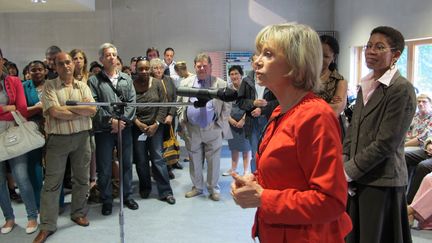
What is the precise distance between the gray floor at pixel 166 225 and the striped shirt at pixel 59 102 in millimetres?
860

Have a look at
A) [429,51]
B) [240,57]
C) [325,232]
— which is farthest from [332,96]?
[240,57]

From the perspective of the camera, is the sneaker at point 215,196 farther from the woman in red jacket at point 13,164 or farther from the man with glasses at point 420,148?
the man with glasses at point 420,148

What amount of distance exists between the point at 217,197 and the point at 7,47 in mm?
6139

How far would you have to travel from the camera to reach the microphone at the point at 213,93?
1.58 m

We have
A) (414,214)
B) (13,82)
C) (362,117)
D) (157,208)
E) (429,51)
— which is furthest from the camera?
(429,51)

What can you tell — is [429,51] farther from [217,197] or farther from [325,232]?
[325,232]

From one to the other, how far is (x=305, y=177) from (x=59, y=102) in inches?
93.5

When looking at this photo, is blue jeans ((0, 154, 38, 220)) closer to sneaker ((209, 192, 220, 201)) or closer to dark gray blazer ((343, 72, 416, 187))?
sneaker ((209, 192, 220, 201))

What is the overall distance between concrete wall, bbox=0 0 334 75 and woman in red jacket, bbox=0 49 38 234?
4861 millimetres

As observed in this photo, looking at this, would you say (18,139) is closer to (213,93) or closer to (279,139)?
(213,93)

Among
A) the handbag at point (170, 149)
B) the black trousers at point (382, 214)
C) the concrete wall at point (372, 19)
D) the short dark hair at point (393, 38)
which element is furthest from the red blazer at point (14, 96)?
the concrete wall at point (372, 19)

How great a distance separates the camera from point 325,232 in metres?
1.04

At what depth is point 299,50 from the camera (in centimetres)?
102

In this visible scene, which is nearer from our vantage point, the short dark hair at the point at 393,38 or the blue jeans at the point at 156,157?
the short dark hair at the point at 393,38
